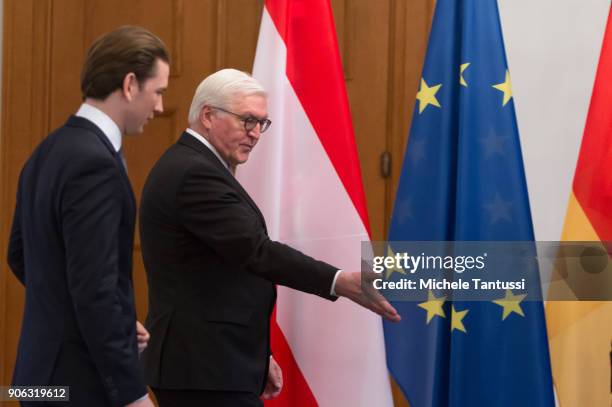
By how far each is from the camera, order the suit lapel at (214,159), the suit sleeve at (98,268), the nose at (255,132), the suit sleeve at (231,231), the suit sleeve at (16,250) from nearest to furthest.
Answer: the suit sleeve at (98,268), the suit sleeve at (16,250), the suit sleeve at (231,231), the suit lapel at (214,159), the nose at (255,132)

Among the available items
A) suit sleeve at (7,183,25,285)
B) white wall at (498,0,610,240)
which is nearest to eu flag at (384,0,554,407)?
white wall at (498,0,610,240)

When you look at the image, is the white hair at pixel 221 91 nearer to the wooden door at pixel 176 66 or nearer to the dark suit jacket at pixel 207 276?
the dark suit jacket at pixel 207 276

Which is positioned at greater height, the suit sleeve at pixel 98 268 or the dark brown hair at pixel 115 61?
the dark brown hair at pixel 115 61

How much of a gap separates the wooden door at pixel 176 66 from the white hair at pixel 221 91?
101 centimetres

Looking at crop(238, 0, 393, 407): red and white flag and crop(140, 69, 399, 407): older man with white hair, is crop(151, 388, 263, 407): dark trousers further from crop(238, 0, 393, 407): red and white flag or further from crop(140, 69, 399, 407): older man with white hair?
crop(238, 0, 393, 407): red and white flag

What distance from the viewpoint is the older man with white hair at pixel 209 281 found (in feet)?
6.88

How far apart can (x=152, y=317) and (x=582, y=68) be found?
5.92ft

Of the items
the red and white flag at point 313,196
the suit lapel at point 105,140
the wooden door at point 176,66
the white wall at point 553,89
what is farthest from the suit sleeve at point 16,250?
the white wall at point 553,89

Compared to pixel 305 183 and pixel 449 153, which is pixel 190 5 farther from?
pixel 449 153

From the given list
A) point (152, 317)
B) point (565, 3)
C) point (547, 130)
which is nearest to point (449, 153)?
point (547, 130)

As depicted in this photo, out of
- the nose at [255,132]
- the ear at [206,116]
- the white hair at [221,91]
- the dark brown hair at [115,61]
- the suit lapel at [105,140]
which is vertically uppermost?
the white hair at [221,91]

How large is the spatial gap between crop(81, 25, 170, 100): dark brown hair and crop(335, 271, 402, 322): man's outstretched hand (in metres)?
0.78

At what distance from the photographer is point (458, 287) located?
2.66 metres

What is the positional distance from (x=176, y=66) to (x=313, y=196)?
0.96 m
